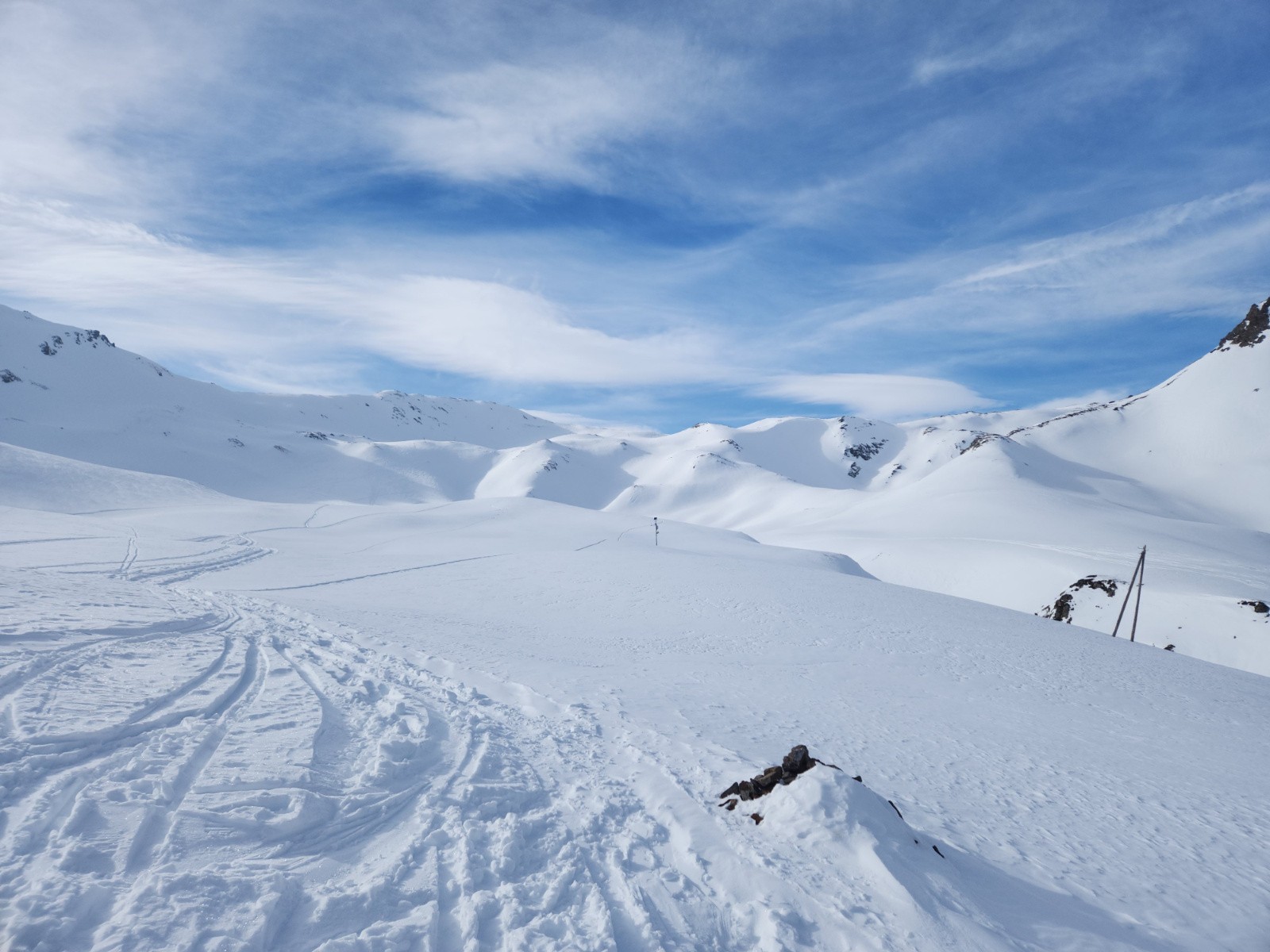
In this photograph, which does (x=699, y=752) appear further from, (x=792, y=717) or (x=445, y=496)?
(x=445, y=496)

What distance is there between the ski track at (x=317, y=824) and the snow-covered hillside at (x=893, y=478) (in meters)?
34.2

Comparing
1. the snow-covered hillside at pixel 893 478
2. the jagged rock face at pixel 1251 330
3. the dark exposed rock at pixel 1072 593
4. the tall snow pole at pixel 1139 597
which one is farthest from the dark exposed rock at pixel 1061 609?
the jagged rock face at pixel 1251 330

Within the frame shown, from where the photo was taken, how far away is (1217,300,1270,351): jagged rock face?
110500mm

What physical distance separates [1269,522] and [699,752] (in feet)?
333

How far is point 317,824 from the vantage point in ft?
15.9

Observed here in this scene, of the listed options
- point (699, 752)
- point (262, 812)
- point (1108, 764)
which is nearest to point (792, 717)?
point (699, 752)

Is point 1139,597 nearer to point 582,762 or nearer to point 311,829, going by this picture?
point 582,762

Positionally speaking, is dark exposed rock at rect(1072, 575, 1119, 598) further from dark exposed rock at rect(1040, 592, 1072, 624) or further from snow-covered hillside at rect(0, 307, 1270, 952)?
snow-covered hillside at rect(0, 307, 1270, 952)

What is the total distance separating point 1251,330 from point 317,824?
162 meters

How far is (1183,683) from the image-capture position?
45.4 ft

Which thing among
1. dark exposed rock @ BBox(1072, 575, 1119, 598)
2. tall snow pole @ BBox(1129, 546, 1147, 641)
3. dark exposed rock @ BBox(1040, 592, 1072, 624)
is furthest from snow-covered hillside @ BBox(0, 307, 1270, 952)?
dark exposed rock @ BBox(1072, 575, 1119, 598)

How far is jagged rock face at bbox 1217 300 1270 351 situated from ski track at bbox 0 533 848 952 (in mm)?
155208

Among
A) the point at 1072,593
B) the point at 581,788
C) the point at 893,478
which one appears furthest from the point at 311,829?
the point at 893,478

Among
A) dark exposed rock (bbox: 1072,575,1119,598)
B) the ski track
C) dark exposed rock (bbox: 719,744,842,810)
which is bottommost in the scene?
the ski track
